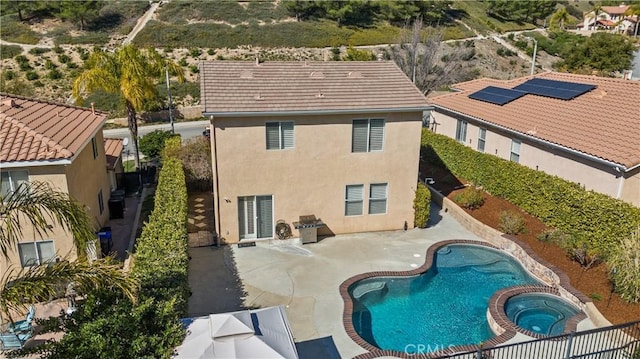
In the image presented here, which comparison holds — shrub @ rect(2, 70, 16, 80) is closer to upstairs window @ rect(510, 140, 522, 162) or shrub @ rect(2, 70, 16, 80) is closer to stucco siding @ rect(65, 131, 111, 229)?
stucco siding @ rect(65, 131, 111, 229)

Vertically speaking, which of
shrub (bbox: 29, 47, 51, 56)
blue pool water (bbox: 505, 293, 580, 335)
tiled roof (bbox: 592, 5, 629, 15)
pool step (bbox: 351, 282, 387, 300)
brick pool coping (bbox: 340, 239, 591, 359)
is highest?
tiled roof (bbox: 592, 5, 629, 15)

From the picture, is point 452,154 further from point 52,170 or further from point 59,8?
point 59,8

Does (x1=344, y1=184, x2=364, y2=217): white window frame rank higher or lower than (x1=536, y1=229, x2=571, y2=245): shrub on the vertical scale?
higher

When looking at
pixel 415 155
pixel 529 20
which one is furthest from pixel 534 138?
pixel 529 20

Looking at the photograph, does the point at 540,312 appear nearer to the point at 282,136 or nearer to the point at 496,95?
the point at 282,136

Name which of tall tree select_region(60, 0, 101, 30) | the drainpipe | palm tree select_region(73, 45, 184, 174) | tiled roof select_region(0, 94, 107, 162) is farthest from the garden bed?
tall tree select_region(60, 0, 101, 30)

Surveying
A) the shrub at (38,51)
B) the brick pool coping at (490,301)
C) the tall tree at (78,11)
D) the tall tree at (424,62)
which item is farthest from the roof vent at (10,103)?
the tall tree at (78,11)
